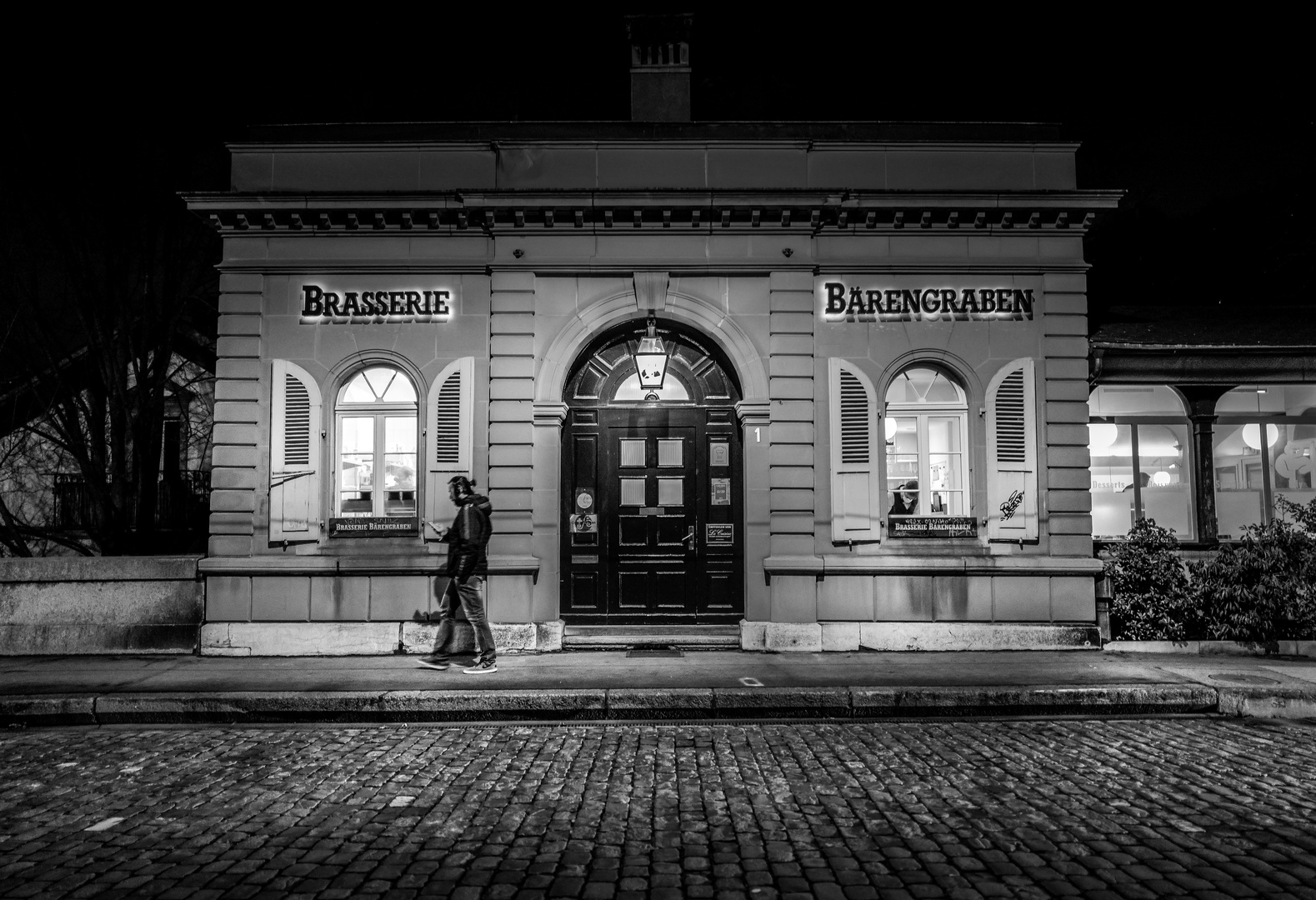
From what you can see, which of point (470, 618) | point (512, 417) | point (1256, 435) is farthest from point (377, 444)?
point (1256, 435)

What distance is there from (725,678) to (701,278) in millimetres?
5196

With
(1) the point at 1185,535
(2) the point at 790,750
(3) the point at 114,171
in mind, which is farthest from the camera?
(3) the point at 114,171

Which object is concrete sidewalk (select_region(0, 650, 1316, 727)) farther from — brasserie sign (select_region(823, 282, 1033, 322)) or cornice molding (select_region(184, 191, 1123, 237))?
cornice molding (select_region(184, 191, 1123, 237))

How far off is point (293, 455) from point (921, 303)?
8291mm

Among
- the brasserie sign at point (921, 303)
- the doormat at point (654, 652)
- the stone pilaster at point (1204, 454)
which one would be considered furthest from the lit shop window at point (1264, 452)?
the doormat at point (654, 652)

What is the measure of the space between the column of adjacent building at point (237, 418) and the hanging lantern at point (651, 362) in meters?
4.87

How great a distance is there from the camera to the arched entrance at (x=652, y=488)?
445 inches

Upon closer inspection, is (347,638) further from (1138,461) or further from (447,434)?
(1138,461)

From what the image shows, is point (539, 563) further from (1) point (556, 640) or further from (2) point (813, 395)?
(2) point (813, 395)

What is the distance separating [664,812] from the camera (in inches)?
204

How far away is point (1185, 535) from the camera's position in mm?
12469

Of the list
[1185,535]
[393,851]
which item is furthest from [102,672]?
[1185,535]

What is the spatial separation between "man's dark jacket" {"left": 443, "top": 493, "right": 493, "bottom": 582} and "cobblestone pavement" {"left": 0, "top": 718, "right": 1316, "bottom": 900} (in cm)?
227

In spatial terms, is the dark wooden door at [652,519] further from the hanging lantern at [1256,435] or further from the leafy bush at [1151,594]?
the hanging lantern at [1256,435]
